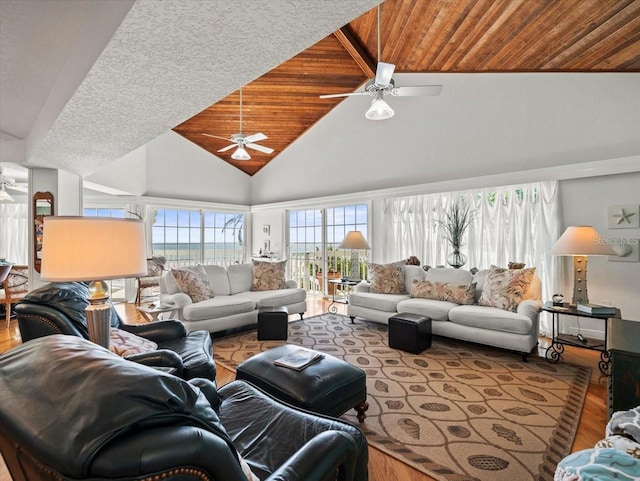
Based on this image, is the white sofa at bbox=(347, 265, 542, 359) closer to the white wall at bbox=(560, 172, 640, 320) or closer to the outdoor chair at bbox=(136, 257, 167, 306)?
the white wall at bbox=(560, 172, 640, 320)

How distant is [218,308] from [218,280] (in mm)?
815

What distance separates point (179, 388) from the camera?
76 cm

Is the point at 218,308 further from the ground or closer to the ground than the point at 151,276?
closer to the ground

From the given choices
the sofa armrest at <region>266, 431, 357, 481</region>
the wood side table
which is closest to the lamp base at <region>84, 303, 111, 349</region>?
the sofa armrest at <region>266, 431, 357, 481</region>

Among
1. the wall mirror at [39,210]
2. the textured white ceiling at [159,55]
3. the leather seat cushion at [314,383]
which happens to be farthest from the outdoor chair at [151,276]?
the leather seat cushion at [314,383]

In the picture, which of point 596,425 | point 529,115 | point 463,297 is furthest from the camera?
point 529,115

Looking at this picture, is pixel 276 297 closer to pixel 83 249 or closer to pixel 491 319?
pixel 491 319

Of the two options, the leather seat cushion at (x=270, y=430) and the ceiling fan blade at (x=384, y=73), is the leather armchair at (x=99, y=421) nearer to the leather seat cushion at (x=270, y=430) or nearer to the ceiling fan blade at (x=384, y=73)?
the leather seat cushion at (x=270, y=430)

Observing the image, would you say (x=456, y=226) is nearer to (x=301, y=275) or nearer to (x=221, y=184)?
(x=301, y=275)

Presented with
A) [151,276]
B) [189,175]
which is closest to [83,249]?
[151,276]

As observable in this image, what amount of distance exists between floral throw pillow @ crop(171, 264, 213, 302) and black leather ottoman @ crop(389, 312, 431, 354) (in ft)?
8.22

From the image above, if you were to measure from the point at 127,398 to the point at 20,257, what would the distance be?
913 centimetres

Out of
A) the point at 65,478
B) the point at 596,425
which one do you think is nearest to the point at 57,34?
the point at 65,478

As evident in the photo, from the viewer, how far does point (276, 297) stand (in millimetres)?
4945
